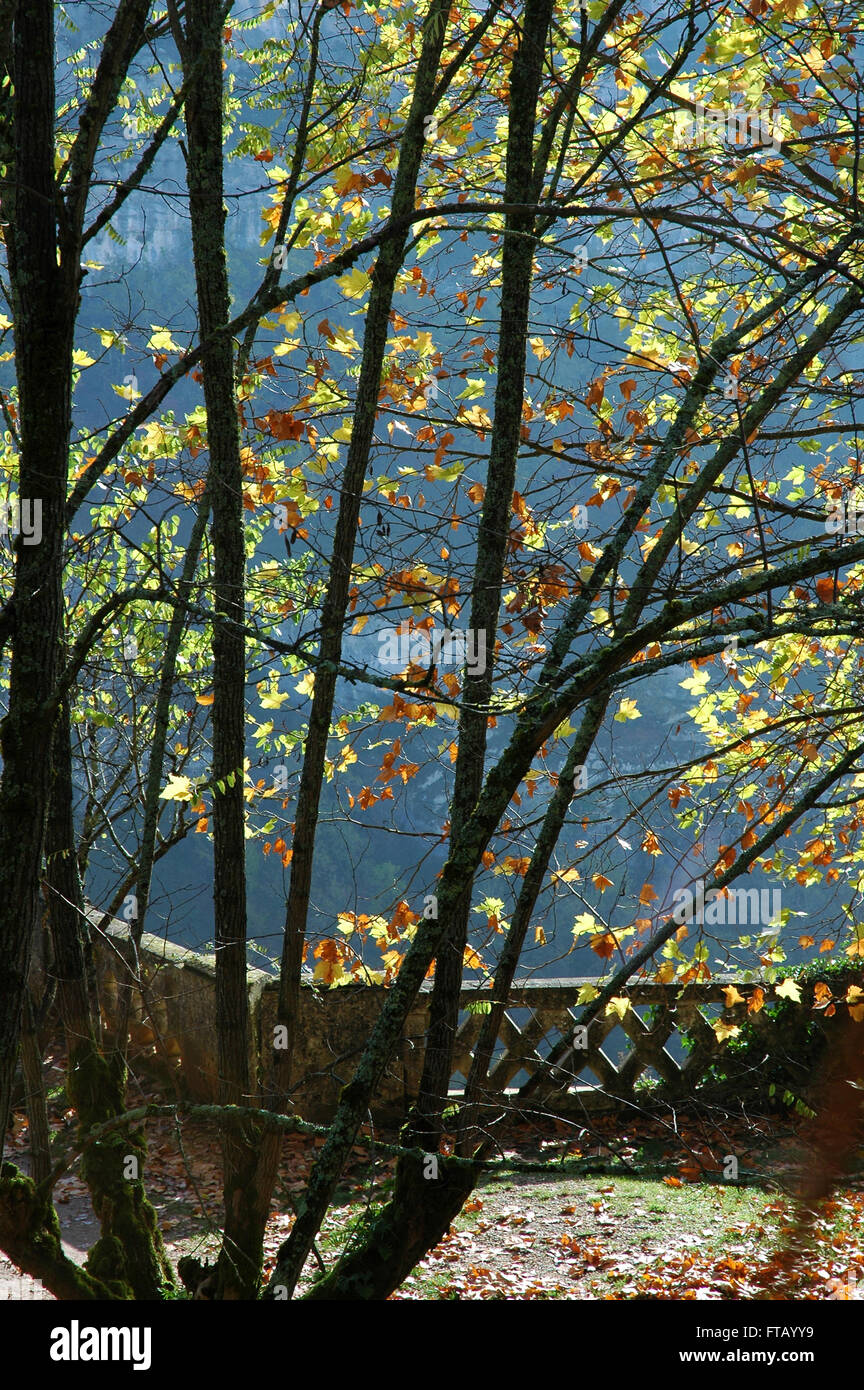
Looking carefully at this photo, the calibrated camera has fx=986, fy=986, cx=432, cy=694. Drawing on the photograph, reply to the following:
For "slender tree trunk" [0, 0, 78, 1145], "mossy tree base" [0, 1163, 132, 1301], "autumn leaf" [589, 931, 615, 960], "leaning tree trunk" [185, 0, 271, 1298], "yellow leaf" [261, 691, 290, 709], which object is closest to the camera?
"slender tree trunk" [0, 0, 78, 1145]

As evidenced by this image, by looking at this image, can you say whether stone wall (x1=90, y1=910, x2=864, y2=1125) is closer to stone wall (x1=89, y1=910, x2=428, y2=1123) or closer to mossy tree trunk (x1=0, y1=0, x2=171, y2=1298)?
stone wall (x1=89, y1=910, x2=428, y2=1123)

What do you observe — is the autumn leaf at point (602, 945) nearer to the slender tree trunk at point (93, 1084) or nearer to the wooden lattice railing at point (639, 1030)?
the slender tree trunk at point (93, 1084)

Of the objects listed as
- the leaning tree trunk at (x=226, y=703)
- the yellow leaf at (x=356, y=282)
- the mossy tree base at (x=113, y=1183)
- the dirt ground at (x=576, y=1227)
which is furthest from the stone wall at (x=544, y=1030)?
the yellow leaf at (x=356, y=282)

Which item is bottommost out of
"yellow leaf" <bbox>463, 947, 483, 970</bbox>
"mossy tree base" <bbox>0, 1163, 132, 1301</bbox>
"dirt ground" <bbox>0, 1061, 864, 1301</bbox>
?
"dirt ground" <bbox>0, 1061, 864, 1301</bbox>

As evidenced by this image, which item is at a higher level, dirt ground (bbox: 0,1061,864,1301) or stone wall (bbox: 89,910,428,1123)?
stone wall (bbox: 89,910,428,1123)

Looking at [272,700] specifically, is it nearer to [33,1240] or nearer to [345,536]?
[345,536]

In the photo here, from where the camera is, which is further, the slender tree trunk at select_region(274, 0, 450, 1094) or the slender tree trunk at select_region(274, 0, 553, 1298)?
the slender tree trunk at select_region(274, 0, 450, 1094)

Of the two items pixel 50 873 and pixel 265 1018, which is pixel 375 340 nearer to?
pixel 50 873

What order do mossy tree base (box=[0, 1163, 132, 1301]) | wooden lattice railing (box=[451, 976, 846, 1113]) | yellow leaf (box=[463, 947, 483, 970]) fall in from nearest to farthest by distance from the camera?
mossy tree base (box=[0, 1163, 132, 1301]) → yellow leaf (box=[463, 947, 483, 970]) → wooden lattice railing (box=[451, 976, 846, 1113])

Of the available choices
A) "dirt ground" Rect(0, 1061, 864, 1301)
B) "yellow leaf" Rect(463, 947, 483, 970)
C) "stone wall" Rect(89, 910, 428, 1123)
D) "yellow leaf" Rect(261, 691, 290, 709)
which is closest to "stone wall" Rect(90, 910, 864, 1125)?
"stone wall" Rect(89, 910, 428, 1123)

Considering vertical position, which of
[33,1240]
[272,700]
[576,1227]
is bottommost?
[576,1227]

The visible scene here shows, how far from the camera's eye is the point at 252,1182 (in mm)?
3141

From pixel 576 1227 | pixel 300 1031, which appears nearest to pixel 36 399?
pixel 576 1227
